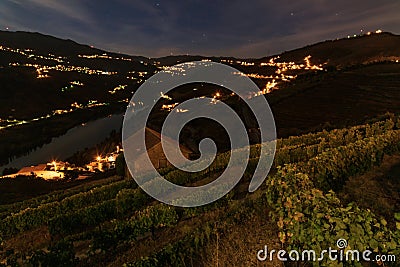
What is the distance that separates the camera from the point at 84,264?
13.4m

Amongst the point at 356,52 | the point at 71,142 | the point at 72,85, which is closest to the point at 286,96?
the point at 71,142

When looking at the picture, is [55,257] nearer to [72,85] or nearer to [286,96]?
[286,96]

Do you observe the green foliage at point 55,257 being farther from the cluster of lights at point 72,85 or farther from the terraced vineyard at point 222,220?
the cluster of lights at point 72,85

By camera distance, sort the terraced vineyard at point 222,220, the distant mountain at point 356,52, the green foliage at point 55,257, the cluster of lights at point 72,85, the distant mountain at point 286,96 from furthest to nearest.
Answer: the cluster of lights at point 72,85, the distant mountain at point 356,52, the distant mountain at point 286,96, the green foliage at point 55,257, the terraced vineyard at point 222,220

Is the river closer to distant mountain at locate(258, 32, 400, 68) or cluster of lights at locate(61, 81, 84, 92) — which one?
cluster of lights at locate(61, 81, 84, 92)

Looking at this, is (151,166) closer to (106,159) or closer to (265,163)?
(265,163)

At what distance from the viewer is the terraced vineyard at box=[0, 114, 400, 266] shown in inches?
254

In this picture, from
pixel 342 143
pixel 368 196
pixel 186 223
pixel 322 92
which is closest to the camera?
pixel 368 196

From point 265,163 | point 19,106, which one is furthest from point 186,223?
point 19,106

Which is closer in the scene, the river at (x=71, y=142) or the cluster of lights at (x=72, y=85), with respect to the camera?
the river at (x=71, y=142)

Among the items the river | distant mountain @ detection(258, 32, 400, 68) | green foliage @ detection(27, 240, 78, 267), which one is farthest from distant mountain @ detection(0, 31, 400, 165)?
green foliage @ detection(27, 240, 78, 267)

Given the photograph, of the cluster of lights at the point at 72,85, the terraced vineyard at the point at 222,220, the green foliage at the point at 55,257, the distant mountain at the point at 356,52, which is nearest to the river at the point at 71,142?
the cluster of lights at the point at 72,85

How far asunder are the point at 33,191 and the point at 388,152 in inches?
2509

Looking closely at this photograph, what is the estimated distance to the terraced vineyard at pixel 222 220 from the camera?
6.46 meters
